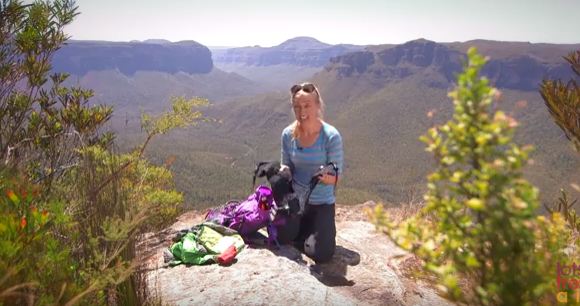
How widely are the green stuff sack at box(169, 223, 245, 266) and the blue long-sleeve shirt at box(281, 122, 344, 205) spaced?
982 millimetres

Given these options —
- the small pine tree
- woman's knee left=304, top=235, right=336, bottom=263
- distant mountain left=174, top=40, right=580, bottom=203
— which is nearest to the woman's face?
woman's knee left=304, top=235, right=336, bottom=263

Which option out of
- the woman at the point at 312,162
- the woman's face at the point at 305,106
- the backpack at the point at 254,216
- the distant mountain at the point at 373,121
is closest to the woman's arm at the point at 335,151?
the woman at the point at 312,162

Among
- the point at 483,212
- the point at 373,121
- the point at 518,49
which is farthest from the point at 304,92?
the point at 518,49

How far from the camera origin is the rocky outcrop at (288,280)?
138 inches

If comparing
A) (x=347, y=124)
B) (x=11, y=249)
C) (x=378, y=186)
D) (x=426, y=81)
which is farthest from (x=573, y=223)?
(x=426, y=81)

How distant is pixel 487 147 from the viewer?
123 cm

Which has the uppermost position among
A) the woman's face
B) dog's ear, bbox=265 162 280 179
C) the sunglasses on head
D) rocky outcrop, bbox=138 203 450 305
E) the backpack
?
the sunglasses on head

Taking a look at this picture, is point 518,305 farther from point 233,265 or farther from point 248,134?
point 248,134

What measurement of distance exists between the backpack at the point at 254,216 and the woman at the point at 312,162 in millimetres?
198

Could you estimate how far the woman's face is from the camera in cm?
464

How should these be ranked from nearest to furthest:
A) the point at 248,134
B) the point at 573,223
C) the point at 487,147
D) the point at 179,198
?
1. the point at 487,147
2. the point at 573,223
3. the point at 179,198
4. the point at 248,134

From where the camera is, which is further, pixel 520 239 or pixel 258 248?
pixel 258 248

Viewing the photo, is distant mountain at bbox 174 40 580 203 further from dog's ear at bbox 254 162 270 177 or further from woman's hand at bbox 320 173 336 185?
woman's hand at bbox 320 173 336 185

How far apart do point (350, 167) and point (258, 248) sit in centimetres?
9286
